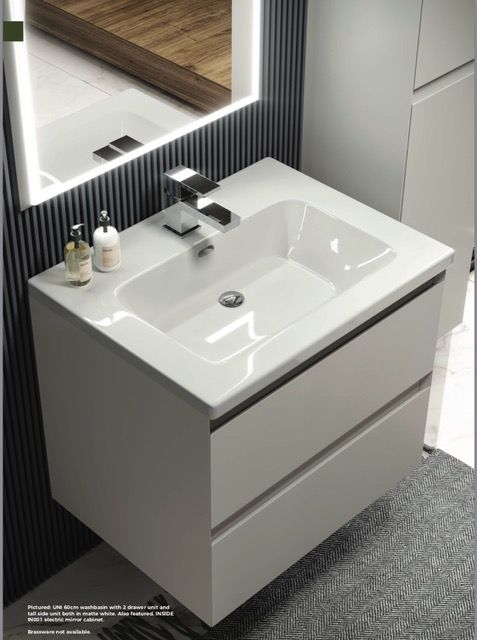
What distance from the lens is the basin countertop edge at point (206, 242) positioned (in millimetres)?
1994

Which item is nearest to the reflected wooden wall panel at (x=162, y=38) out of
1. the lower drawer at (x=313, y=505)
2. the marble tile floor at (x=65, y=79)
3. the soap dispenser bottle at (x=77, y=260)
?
the marble tile floor at (x=65, y=79)

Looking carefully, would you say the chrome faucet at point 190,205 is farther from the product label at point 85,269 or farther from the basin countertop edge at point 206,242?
the product label at point 85,269

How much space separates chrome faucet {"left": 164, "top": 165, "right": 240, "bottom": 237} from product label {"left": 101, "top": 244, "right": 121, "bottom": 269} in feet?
0.55

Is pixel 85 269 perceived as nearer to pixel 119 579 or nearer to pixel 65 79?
pixel 65 79

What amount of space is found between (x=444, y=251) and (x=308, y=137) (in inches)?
21.8

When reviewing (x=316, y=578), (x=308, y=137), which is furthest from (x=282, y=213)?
(x=316, y=578)

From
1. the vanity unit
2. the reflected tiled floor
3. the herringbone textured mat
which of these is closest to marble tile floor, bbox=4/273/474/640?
the reflected tiled floor

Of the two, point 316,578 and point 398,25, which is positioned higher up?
point 398,25

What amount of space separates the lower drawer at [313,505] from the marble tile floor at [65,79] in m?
0.87

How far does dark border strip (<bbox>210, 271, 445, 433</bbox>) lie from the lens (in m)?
2.02

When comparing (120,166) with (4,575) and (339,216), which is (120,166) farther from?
(4,575)

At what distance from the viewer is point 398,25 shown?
2.41m

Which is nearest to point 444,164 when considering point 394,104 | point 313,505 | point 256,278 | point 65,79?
point 394,104

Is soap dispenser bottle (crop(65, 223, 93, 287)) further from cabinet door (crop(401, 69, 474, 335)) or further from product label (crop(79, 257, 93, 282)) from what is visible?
cabinet door (crop(401, 69, 474, 335))
